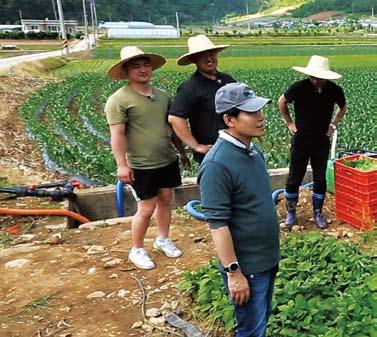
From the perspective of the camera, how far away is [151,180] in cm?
401

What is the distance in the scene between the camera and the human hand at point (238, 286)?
2361 millimetres

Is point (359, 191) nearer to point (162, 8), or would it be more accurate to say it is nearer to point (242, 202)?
point (242, 202)

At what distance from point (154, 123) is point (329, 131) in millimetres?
1664

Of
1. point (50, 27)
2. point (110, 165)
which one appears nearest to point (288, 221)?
point (110, 165)

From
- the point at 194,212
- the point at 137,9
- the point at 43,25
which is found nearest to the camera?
the point at 194,212

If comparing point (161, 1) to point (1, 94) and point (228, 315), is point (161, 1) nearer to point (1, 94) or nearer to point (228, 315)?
point (1, 94)

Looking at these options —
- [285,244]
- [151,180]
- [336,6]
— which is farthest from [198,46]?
[336,6]

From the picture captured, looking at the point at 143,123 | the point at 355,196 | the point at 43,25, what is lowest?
the point at 355,196

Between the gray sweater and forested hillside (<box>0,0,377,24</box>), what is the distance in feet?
292

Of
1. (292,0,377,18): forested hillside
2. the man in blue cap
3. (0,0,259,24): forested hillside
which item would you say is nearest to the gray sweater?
the man in blue cap

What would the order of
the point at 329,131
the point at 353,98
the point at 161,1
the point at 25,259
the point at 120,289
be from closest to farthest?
1. the point at 120,289
2. the point at 25,259
3. the point at 329,131
4. the point at 353,98
5. the point at 161,1

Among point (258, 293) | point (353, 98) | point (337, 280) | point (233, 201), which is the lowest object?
point (353, 98)

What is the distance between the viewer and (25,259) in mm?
4383

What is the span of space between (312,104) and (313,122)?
15cm
